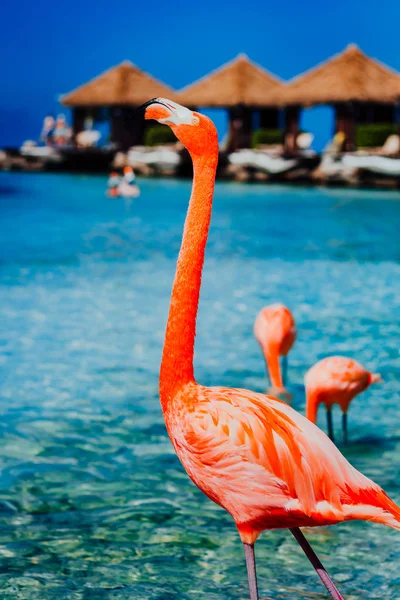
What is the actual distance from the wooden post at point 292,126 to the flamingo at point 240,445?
3878cm

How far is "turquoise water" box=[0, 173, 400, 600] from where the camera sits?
418cm

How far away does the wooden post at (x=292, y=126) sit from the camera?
41.2 metres

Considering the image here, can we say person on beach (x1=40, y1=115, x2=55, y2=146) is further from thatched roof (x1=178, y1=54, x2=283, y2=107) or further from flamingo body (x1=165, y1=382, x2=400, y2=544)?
flamingo body (x1=165, y1=382, x2=400, y2=544)

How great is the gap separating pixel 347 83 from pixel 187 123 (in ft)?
115

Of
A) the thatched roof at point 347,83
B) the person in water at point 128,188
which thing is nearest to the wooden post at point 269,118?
the thatched roof at point 347,83

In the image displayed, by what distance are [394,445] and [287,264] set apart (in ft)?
29.1

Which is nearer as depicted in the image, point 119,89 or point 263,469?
point 263,469

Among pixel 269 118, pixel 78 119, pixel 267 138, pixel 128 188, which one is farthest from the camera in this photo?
pixel 78 119

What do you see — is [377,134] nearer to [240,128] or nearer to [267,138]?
[267,138]

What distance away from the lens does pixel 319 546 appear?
4426mm

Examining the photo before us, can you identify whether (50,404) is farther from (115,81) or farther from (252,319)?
(115,81)

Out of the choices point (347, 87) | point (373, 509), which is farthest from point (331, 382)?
point (347, 87)

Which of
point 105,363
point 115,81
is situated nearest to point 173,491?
point 105,363

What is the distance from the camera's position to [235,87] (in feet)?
135
